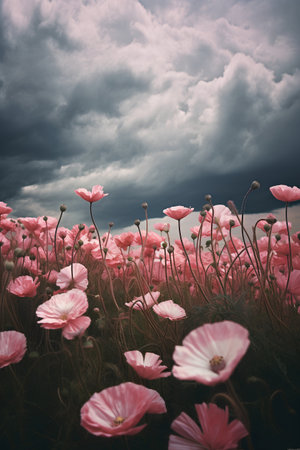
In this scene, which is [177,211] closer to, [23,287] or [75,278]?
[75,278]

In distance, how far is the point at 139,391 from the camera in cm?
66

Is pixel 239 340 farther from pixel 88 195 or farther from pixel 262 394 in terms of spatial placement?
pixel 88 195

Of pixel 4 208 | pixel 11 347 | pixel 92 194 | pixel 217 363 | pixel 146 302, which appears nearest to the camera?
pixel 217 363

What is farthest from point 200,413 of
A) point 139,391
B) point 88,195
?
point 88,195

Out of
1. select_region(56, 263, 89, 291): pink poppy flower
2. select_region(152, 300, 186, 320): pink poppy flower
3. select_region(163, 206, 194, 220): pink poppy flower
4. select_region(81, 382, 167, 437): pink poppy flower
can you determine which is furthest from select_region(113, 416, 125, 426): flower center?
select_region(163, 206, 194, 220): pink poppy flower

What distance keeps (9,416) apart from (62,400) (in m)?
0.16

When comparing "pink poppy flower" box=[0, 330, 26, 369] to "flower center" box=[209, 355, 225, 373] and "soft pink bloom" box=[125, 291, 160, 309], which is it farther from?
"flower center" box=[209, 355, 225, 373]

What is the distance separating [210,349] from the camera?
1.97 ft

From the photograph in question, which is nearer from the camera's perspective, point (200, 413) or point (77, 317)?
point (200, 413)

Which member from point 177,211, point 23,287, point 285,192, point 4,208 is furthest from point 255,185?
point 4,208

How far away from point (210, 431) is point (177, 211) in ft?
3.17

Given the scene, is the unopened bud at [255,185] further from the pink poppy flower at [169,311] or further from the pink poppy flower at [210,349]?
the pink poppy flower at [210,349]

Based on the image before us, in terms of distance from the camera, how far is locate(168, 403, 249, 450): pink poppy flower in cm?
58

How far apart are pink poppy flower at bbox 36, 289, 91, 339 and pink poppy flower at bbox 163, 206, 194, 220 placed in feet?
2.05
